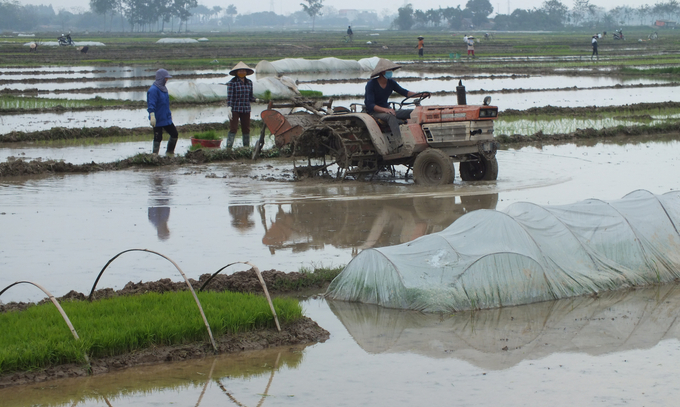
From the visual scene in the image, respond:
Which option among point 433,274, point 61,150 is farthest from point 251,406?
point 61,150

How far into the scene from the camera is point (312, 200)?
414 inches

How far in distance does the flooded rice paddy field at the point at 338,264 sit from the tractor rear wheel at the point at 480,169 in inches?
8.0

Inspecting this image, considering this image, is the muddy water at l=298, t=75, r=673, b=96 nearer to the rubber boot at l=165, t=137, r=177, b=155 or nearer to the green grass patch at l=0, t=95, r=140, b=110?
the green grass patch at l=0, t=95, r=140, b=110

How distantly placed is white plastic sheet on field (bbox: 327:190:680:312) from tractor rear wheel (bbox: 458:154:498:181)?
13.1 feet

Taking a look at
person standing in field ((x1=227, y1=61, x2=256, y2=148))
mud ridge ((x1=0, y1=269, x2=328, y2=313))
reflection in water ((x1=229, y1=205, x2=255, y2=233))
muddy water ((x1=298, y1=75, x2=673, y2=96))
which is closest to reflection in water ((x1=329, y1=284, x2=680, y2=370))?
mud ridge ((x1=0, y1=269, x2=328, y2=313))

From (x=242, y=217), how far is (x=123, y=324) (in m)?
4.22

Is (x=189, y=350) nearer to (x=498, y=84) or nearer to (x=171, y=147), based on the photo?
(x=171, y=147)

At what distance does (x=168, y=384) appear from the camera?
498 cm

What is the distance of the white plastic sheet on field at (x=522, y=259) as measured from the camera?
6297 millimetres

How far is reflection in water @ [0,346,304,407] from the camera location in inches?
185

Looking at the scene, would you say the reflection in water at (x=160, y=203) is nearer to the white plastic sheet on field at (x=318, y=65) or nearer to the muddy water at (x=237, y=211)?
the muddy water at (x=237, y=211)

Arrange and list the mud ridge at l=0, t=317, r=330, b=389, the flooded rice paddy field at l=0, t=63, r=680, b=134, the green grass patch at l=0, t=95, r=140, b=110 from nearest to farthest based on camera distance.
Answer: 1. the mud ridge at l=0, t=317, r=330, b=389
2. the flooded rice paddy field at l=0, t=63, r=680, b=134
3. the green grass patch at l=0, t=95, r=140, b=110

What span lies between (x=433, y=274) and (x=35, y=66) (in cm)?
3835

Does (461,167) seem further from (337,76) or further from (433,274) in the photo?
(337,76)
